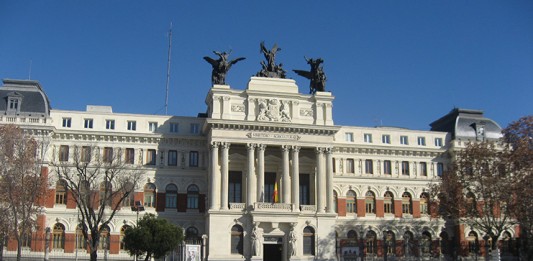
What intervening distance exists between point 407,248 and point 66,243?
3721 centimetres

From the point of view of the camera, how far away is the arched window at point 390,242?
238 ft

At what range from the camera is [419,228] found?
74375 mm

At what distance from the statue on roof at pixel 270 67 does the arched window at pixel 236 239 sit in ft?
56.0

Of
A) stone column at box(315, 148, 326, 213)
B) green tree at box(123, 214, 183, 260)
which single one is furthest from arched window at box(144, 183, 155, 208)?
stone column at box(315, 148, 326, 213)

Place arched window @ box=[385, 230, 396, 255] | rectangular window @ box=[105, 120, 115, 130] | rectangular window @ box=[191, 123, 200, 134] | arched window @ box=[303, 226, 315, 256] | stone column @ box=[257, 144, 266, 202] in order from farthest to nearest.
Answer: arched window @ box=[385, 230, 396, 255] → rectangular window @ box=[191, 123, 200, 134] → rectangular window @ box=[105, 120, 115, 130] → arched window @ box=[303, 226, 315, 256] → stone column @ box=[257, 144, 266, 202]

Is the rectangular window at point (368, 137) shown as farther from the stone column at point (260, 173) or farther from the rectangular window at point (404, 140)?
the stone column at point (260, 173)

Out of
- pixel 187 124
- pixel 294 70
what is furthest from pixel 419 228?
pixel 187 124

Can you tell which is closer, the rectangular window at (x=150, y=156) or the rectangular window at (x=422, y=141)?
the rectangular window at (x=150, y=156)

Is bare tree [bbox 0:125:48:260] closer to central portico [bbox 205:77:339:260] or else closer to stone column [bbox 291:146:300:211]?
central portico [bbox 205:77:339:260]

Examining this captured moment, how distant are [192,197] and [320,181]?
46.7 feet

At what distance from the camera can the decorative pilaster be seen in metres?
65.0

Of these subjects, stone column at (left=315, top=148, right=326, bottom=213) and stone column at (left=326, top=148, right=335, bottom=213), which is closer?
stone column at (left=315, top=148, right=326, bottom=213)

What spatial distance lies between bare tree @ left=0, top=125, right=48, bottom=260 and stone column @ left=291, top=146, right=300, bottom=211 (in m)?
24.6

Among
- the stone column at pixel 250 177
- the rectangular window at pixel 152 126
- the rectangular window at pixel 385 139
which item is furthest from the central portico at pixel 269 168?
the rectangular window at pixel 385 139
